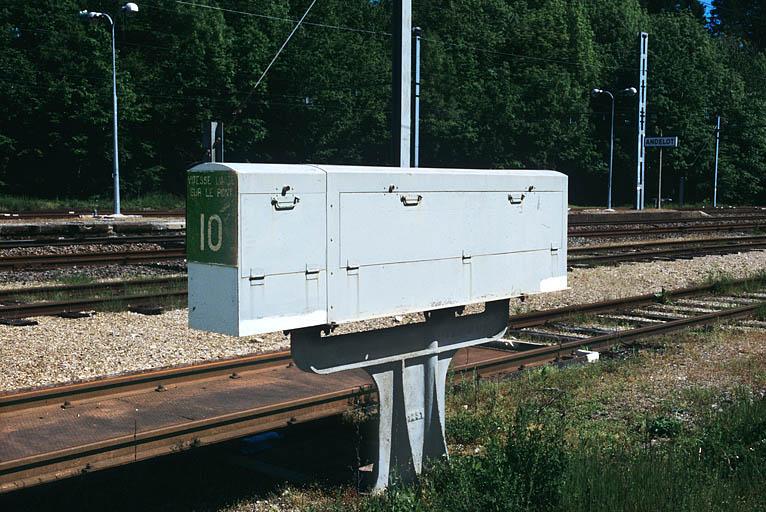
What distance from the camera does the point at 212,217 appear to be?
4594 millimetres

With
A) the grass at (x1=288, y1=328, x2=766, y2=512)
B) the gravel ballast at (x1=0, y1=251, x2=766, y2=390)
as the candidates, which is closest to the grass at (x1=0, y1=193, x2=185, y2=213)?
the gravel ballast at (x1=0, y1=251, x2=766, y2=390)

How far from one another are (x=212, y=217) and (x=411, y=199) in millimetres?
1242

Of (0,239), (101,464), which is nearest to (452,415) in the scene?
(101,464)

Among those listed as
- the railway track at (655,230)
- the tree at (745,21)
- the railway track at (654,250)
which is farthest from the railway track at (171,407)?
the tree at (745,21)

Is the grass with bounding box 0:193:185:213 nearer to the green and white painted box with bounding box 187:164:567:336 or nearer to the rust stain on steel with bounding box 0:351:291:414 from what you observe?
the rust stain on steel with bounding box 0:351:291:414

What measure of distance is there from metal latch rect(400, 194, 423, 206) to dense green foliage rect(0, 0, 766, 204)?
38.6m

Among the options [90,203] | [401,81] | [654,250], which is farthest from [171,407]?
[90,203]

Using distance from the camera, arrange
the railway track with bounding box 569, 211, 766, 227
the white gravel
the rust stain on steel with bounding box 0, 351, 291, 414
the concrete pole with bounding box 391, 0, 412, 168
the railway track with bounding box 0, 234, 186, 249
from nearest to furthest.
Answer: the rust stain on steel with bounding box 0, 351, 291, 414 < the concrete pole with bounding box 391, 0, 412, 168 < the white gravel < the railway track with bounding box 0, 234, 186, 249 < the railway track with bounding box 569, 211, 766, 227

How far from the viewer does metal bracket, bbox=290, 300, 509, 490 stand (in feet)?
17.4

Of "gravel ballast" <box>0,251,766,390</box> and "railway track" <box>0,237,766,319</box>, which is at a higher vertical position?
"railway track" <box>0,237,766,319</box>

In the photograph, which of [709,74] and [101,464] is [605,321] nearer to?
[101,464]

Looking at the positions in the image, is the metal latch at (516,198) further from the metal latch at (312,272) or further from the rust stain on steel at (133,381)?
the rust stain on steel at (133,381)

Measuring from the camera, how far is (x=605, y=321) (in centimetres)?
1260

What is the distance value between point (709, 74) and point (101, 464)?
67075mm
